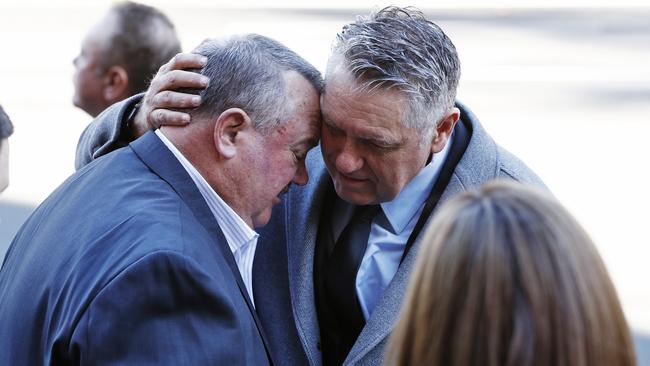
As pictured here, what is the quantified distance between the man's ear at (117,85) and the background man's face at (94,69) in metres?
0.03

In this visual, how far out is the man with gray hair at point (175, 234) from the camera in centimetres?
190

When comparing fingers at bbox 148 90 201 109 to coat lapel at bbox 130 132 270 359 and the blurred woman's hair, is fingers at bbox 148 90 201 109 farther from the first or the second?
the blurred woman's hair

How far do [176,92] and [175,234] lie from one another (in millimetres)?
447

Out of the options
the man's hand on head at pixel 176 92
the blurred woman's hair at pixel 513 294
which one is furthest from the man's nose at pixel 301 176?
the blurred woman's hair at pixel 513 294

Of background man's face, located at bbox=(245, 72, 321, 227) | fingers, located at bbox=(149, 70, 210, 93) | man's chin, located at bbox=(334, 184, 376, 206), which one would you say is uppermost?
fingers, located at bbox=(149, 70, 210, 93)

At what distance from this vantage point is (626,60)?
10016mm

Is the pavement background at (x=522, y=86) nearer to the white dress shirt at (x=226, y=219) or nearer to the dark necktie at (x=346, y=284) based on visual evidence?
the dark necktie at (x=346, y=284)

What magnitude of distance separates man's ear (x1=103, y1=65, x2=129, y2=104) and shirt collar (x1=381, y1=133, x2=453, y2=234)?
1.47 metres

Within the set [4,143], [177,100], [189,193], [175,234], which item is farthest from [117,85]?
[175,234]

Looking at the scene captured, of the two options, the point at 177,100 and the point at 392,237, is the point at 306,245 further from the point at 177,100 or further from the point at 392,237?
the point at 177,100

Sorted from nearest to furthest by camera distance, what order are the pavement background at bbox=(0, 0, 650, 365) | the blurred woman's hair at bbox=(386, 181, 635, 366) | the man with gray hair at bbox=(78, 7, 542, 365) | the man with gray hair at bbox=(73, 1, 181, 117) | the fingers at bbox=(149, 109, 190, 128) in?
the blurred woman's hair at bbox=(386, 181, 635, 366), the fingers at bbox=(149, 109, 190, 128), the man with gray hair at bbox=(78, 7, 542, 365), the man with gray hair at bbox=(73, 1, 181, 117), the pavement background at bbox=(0, 0, 650, 365)

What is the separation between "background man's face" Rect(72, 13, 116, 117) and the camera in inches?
148

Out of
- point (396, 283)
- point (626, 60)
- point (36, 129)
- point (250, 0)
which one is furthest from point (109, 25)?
point (250, 0)

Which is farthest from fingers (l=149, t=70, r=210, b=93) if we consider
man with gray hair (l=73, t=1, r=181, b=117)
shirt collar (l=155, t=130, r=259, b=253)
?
man with gray hair (l=73, t=1, r=181, b=117)
